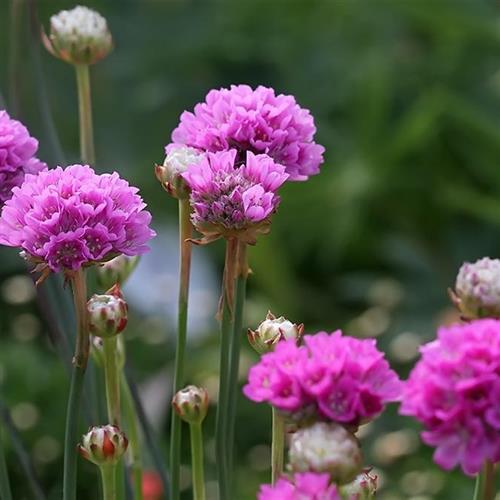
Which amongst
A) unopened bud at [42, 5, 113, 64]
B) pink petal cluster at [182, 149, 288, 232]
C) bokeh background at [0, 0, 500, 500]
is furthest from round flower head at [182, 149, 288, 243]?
bokeh background at [0, 0, 500, 500]

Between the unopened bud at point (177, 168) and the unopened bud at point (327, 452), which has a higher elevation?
the unopened bud at point (177, 168)

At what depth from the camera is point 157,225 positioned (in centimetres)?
172

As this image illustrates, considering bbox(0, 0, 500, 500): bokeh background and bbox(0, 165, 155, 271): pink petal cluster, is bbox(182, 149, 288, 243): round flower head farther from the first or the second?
bbox(0, 0, 500, 500): bokeh background

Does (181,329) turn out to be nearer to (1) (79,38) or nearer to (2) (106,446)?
(2) (106,446)

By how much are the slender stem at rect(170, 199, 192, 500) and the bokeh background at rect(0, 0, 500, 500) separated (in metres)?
0.85

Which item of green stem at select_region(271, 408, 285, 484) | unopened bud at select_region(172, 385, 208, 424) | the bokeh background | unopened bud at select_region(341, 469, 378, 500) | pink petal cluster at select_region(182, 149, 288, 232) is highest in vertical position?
the bokeh background

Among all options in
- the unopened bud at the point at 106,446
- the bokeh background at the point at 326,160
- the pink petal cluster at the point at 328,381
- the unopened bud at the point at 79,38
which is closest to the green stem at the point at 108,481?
the unopened bud at the point at 106,446

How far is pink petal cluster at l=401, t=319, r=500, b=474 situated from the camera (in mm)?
367

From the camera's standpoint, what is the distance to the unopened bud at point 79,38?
0.66 metres

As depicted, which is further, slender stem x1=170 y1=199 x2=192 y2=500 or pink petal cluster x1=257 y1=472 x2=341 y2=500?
slender stem x1=170 y1=199 x2=192 y2=500

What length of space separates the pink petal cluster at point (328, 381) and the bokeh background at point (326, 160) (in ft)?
3.21

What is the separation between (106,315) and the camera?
1.59 ft

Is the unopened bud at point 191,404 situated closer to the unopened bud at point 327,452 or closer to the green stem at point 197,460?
the green stem at point 197,460

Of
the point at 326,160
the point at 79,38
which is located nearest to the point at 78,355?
the point at 79,38
